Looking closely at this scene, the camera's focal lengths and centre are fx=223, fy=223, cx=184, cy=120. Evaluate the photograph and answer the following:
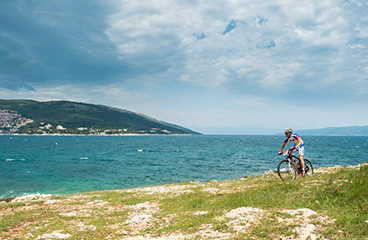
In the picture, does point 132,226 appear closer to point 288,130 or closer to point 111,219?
point 111,219

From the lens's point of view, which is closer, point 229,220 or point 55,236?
point 229,220

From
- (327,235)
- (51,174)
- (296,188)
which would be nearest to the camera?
(327,235)

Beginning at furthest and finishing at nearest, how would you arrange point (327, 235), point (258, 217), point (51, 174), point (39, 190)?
point (51, 174) → point (39, 190) → point (258, 217) → point (327, 235)

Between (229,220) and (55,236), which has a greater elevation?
(229,220)

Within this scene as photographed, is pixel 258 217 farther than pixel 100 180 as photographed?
No

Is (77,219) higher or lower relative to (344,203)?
lower

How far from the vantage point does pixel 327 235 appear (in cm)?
729

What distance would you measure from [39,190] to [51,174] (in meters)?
13.9

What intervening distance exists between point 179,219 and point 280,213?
4854mm

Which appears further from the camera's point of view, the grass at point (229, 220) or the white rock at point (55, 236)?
the white rock at point (55, 236)

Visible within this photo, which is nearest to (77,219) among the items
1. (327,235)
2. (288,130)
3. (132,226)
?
(132,226)


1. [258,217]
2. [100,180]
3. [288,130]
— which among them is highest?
[288,130]

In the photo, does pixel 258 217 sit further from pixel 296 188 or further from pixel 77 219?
pixel 77 219

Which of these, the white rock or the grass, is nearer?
the grass
